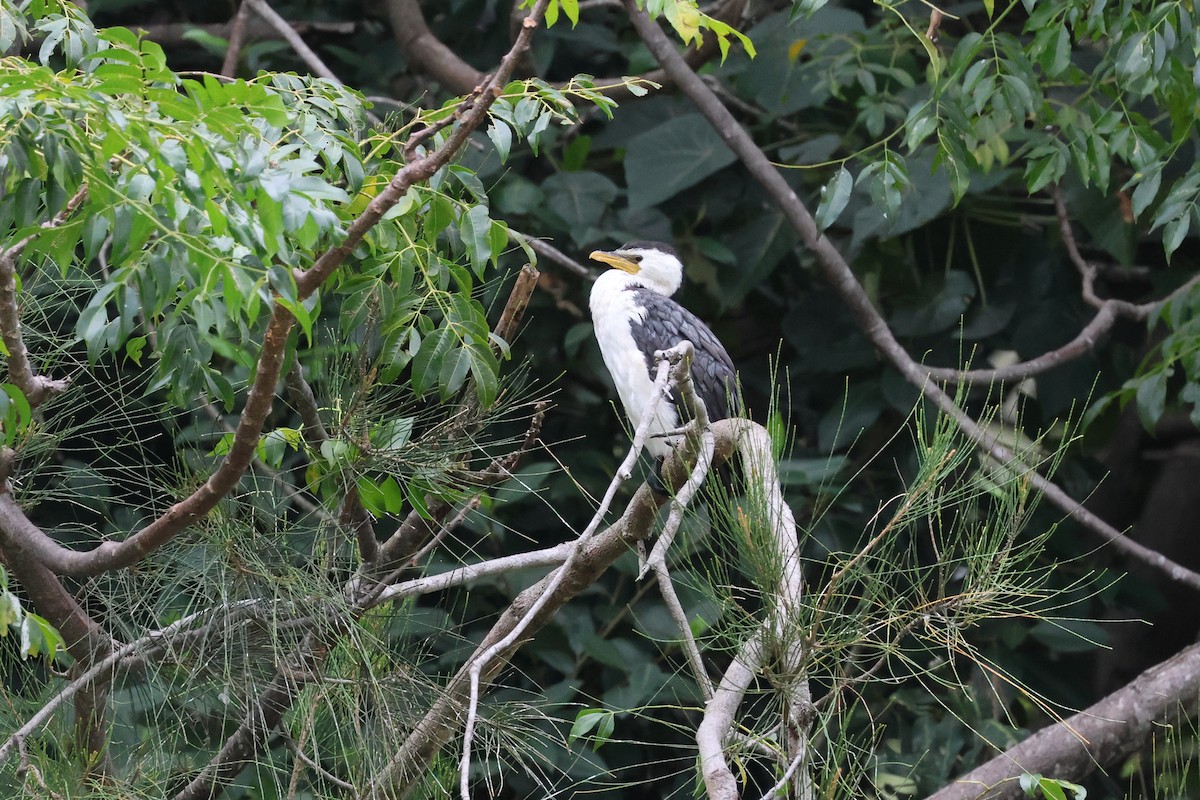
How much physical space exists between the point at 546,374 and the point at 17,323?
1711 millimetres

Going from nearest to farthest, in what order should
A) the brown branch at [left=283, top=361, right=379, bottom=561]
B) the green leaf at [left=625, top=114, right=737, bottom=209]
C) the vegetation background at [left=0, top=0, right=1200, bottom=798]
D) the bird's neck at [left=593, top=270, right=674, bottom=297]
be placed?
the vegetation background at [left=0, top=0, right=1200, bottom=798] < the brown branch at [left=283, top=361, right=379, bottom=561] < the bird's neck at [left=593, top=270, right=674, bottom=297] < the green leaf at [left=625, top=114, right=737, bottom=209]

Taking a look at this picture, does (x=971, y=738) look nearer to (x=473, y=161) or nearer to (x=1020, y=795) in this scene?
(x=1020, y=795)

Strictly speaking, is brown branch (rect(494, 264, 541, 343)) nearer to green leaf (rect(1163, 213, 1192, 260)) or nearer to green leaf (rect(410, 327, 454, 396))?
green leaf (rect(410, 327, 454, 396))

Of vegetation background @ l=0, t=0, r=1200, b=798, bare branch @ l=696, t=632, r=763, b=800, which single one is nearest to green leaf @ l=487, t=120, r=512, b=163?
vegetation background @ l=0, t=0, r=1200, b=798

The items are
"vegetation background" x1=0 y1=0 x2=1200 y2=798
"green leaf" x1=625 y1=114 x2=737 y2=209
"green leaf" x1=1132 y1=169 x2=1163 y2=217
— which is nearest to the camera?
"vegetation background" x1=0 y1=0 x2=1200 y2=798

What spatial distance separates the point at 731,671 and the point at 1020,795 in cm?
128

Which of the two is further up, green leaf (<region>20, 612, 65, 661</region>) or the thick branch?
the thick branch

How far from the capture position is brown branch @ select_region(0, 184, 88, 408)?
1.29m

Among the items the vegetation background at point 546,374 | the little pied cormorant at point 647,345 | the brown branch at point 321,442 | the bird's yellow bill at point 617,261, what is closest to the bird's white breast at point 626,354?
the little pied cormorant at point 647,345

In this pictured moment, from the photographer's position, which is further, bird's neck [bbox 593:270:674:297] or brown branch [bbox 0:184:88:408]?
bird's neck [bbox 593:270:674:297]

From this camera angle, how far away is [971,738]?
9.33ft

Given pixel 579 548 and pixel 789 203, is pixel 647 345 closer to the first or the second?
pixel 789 203

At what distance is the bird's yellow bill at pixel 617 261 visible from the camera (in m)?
2.54

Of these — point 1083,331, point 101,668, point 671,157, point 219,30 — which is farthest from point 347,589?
point 219,30
